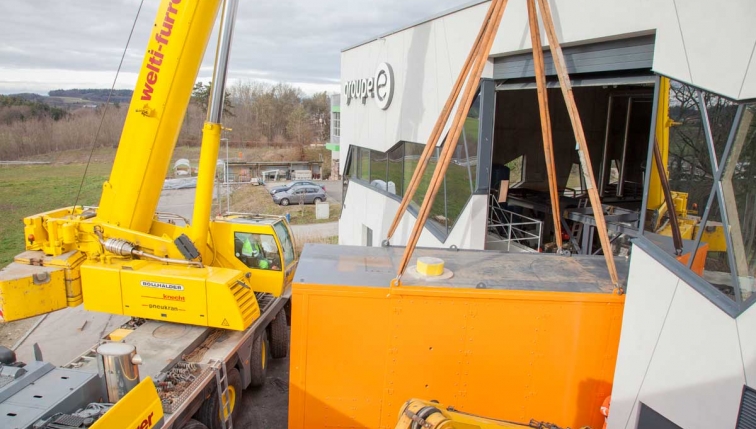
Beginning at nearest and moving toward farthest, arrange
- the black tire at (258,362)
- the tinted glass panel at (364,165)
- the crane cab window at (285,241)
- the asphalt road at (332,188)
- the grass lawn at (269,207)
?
the black tire at (258,362)
the crane cab window at (285,241)
the tinted glass panel at (364,165)
the grass lawn at (269,207)
the asphalt road at (332,188)

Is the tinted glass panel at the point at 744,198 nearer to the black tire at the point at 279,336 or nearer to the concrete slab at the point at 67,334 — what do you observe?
the black tire at the point at 279,336

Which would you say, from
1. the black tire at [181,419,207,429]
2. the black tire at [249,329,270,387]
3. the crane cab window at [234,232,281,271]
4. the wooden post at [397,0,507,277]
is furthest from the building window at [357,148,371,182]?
the black tire at [181,419,207,429]

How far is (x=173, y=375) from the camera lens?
674cm

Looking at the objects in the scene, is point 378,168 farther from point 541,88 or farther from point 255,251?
point 541,88

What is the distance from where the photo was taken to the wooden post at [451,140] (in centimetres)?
530

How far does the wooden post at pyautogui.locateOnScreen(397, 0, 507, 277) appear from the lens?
530cm

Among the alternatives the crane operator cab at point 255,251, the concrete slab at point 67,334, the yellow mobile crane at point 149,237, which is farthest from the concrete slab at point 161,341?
the concrete slab at point 67,334

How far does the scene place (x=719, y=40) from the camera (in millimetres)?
4102

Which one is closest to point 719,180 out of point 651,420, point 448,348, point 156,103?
point 651,420

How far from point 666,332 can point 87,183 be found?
6129cm

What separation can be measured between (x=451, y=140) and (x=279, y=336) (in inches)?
271

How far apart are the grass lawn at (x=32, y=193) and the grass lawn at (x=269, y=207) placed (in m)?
13.3

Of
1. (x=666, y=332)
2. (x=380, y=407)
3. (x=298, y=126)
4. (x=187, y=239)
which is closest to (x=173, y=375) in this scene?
(x=187, y=239)

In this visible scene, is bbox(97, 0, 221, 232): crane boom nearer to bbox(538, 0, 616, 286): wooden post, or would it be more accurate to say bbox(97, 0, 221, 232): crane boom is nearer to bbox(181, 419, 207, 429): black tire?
bbox(181, 419, 207, 429): black tire
